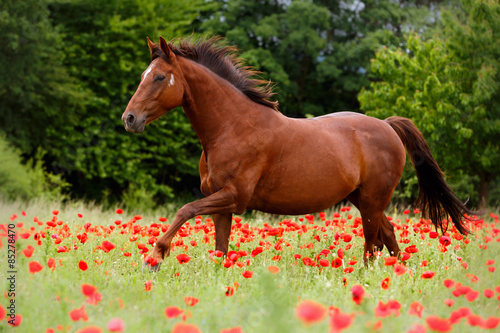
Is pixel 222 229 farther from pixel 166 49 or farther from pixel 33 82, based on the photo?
pixel 33 82

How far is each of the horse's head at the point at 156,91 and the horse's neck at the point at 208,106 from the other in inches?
6.8

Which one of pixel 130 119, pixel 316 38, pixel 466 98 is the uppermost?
pixel 130 119

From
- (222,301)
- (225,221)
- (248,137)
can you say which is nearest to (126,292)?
(222,301)

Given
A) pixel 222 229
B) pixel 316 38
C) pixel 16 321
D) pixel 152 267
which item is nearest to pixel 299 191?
pixel 222 229

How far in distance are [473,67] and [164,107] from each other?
14.4m

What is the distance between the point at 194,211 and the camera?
194 inches

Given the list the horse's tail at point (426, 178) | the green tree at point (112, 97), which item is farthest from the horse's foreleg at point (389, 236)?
the green tree at point (112, 97)

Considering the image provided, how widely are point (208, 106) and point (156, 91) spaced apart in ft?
2.01

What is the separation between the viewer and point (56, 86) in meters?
19.6

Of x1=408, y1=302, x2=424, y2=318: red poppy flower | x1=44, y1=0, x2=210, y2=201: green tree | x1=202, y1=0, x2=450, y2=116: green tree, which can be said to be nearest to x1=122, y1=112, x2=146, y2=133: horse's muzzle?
x1=408, y1=302, x2=424, y2=318: red poppy flower

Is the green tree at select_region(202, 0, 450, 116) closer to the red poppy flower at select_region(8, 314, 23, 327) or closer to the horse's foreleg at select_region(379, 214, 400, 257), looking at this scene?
the horse's foreleg at select_region(379, 214, 400, 257)

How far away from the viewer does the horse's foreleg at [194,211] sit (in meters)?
4.78

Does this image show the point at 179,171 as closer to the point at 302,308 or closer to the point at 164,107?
the point at 164,107

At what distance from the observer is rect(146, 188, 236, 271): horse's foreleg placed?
4.78 m
